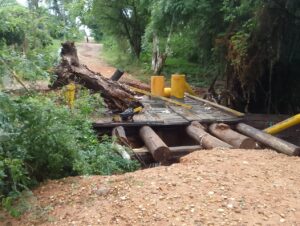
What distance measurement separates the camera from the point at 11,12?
14.9 ft

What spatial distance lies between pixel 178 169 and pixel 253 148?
2472 millimetres

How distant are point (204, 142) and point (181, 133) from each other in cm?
148

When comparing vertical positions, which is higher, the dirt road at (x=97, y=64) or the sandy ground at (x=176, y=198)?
the dirt road at (x=97, y=64)

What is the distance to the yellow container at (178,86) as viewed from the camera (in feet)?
37.6

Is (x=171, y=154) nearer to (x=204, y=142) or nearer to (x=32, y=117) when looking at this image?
(x=204, y=142)

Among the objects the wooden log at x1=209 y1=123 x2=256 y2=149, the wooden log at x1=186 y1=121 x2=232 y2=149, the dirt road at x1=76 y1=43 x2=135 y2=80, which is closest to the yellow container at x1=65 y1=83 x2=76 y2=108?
the wooden log at x1=186 y1=121 x2=232 y2=149

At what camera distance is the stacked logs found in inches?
256

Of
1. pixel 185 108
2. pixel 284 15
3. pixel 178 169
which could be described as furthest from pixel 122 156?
pixel 284 15

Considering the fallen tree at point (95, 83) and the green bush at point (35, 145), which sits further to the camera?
the fallen tree at point (95, 83)

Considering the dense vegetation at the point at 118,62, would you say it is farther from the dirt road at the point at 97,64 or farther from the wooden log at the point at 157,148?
the dirt road at the point at 97,64

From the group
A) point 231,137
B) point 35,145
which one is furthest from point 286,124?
point 35,145

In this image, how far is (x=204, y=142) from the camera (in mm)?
6957

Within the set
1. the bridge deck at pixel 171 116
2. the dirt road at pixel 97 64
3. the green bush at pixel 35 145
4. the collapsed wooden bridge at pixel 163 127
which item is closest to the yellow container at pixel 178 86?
the bridge deck at pixel 171 116

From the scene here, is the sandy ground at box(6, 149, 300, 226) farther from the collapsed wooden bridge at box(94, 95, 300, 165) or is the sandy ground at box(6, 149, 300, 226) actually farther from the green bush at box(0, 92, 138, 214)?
the collapsed wooden bridge at box(94, 95, 300, 165)
